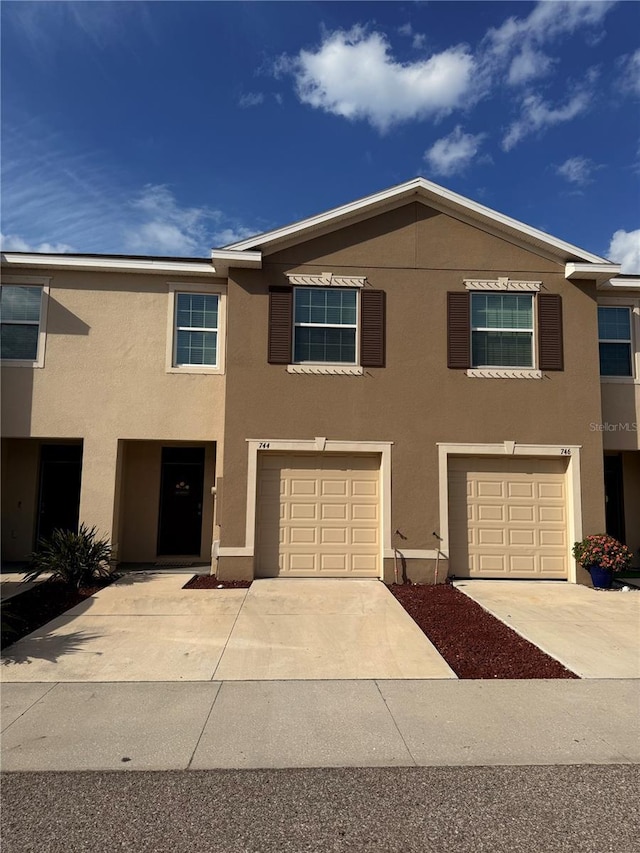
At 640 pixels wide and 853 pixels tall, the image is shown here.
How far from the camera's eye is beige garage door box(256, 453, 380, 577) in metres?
10.2

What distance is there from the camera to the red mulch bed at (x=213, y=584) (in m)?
9.55

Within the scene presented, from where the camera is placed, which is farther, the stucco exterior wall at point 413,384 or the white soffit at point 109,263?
the white soffit at point 109,263

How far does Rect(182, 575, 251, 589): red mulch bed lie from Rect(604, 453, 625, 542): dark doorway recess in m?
8.15

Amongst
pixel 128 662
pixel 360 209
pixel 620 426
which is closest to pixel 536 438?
pixel 620 426

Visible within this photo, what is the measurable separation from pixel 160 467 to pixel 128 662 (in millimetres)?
5999

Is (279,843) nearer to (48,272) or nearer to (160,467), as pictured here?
(160,467)

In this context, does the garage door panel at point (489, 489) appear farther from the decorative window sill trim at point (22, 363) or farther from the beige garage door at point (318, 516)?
the decorative window sill trim at point (22, 363)

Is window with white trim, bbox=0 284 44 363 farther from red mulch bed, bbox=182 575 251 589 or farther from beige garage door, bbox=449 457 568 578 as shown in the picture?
beige garage door, bbox=449 457 568 578

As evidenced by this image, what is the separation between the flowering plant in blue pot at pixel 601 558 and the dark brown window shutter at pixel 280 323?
6.35 m

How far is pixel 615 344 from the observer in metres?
11.5

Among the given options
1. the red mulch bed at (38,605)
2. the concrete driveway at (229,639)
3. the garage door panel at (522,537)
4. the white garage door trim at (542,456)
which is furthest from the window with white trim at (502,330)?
the red mulch bed at (38,605)

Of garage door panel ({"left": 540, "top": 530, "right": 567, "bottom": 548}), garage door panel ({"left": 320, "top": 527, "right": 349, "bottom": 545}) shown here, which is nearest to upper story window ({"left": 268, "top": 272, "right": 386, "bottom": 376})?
garage door panel ({"left": 320, "top": 527, "right": 349, "bottom": 545})

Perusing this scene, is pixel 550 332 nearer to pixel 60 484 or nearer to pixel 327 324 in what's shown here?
pixel 327 324

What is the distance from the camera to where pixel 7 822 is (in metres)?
3.29
